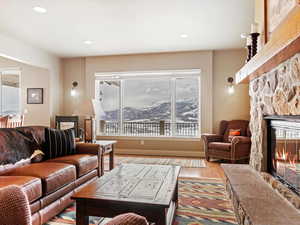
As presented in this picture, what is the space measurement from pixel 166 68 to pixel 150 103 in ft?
3.51

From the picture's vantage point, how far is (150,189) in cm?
200

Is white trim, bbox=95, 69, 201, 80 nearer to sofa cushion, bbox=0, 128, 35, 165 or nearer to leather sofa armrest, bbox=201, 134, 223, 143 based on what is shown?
leather sofa armrest, bbox=201, 134, 223, 143

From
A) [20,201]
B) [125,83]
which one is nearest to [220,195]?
[20,201]

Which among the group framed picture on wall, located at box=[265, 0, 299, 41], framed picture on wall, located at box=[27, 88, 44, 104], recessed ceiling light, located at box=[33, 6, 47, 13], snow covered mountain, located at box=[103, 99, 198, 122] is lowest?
snow covered mountain, located at box=[103, 99, 198, 122]

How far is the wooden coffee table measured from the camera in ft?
5.60

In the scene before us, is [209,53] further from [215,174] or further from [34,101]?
[34,101]

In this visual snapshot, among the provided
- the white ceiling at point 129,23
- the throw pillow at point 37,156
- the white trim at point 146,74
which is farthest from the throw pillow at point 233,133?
the throw pillow at point 37,156

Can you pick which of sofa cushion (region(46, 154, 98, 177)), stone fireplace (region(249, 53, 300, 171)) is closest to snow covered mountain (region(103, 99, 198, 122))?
stone fireplace (region(249, 53, 300, 171))

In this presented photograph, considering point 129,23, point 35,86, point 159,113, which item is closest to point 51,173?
point 129,23

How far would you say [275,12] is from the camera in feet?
7.47

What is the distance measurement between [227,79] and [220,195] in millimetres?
3429

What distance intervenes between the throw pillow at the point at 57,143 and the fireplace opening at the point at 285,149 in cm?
275

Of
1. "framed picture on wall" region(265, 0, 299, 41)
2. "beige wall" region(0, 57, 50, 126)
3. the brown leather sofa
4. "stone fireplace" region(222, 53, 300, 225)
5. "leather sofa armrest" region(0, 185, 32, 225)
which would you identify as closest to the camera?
"leather sofa armrest" region(0, 185, 32, 225)

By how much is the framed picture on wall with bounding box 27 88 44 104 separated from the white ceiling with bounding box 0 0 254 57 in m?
1.24
